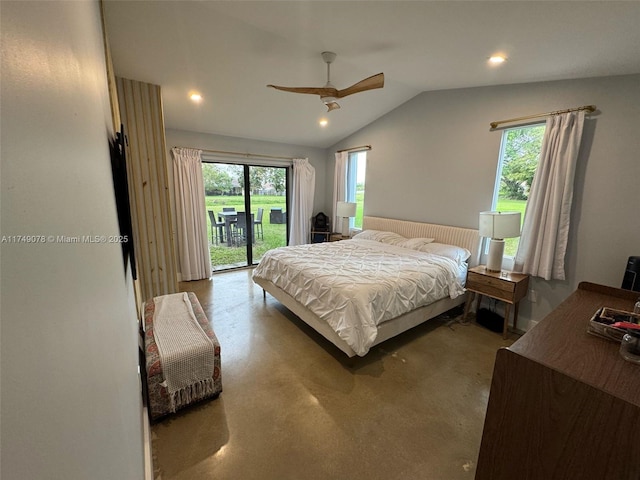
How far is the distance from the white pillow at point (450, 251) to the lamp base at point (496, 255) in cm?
30

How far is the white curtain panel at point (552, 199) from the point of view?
102 inches

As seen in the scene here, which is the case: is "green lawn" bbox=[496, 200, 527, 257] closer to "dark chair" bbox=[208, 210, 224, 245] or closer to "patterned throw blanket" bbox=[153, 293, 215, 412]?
"patterned throw blanket" bbox=[153, 293, 215, 412]

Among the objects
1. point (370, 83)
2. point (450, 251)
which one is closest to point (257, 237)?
point (450, 251)

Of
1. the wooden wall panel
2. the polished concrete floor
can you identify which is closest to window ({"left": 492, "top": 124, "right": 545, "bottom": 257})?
the polished concrete floor

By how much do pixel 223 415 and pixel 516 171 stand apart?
3.69m

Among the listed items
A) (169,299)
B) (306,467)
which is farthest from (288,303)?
(306,467)

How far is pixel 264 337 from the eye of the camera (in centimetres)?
281

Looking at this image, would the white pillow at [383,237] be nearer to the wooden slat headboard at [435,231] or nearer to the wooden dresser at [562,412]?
the wooden slat headboard at [435,231]

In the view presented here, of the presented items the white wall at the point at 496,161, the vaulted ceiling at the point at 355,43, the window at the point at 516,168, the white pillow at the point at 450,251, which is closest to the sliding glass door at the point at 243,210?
the vaulted ceiling at the point at 355,43

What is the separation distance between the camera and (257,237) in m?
5.36

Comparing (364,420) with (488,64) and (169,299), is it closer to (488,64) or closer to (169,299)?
(169,299)

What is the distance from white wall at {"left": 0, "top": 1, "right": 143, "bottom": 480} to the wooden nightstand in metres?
3.15

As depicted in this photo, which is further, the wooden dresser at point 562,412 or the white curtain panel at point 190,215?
the white curtain panel at point 190,215

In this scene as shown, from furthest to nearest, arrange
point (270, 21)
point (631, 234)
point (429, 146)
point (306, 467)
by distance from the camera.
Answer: point (429, 146) < point (631, 234) < point (270, 21) < point (306, 467)
